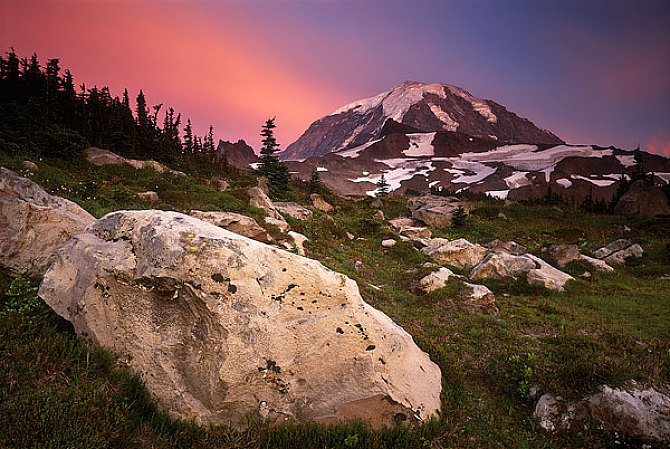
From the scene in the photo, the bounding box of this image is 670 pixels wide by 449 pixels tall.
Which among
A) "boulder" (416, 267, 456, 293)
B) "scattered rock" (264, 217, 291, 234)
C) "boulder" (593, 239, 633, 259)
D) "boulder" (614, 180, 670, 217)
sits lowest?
"boulder" (416, 267, 456, 293)

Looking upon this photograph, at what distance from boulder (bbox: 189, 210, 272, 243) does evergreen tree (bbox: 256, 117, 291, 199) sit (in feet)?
60.4

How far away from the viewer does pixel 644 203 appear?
44.0 m

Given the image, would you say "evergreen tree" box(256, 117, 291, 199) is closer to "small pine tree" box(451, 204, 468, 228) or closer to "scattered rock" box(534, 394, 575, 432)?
"small pine tree" box(451, 204, 468, 228)

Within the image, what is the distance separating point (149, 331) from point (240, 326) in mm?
1592

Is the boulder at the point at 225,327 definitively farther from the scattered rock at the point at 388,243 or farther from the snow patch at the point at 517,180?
the snow patch at the point at 517,180

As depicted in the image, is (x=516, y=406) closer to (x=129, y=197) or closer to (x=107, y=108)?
(x=129, y=197)

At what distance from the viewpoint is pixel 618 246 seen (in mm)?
23859

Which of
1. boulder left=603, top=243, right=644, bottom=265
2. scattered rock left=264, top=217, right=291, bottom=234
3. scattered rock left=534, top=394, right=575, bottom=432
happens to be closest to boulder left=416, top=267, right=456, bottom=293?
scattered rock left=534, top=394, right=575, bottom=432

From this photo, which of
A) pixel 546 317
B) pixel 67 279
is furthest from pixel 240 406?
pixel 546 317

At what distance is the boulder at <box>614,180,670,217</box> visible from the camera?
4368 centimetres

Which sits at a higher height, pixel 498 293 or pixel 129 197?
pixel 129 197

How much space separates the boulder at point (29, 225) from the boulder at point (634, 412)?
38.6 ft

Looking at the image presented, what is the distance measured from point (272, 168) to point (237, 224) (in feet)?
77.6

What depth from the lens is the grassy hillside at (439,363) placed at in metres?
3.56
